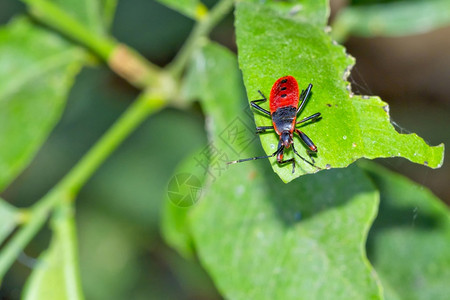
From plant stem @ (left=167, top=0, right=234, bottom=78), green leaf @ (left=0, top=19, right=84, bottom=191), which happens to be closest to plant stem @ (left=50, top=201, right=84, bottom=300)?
green leaf @ (left=0, top=19, right=84, bottom=191)

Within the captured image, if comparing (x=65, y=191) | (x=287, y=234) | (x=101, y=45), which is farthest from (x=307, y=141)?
(x=101, y=45)

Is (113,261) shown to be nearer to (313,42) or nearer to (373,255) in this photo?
(373,255)

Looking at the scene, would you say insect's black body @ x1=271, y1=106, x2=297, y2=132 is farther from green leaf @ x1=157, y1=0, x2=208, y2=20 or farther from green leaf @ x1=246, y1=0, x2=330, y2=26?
green leaf @ x1=157, y1=0, x2=208, y2=20

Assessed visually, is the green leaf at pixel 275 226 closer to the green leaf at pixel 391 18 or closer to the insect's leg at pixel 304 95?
the insect's leg at pixel 304 95

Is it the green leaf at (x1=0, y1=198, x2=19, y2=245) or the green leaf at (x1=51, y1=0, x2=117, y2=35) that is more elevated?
the green leaf at (x1=51, y1=0, x2=117, y2=35)

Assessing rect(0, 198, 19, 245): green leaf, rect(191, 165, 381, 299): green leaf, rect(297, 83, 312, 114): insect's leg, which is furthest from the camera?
rect(0, 198, 19, 245): green leaf

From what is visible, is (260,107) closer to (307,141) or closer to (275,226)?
(307,141)

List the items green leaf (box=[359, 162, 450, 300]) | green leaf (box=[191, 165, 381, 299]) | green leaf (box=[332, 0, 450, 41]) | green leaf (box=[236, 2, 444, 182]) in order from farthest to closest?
green leaf (box=[332, 0, 450, 41])
green leaf (box=[359, 162, 450, 300])
green leaf (box=[191, 165, 381, 299])
green leaf (box=[236, 2, 444, 182])
